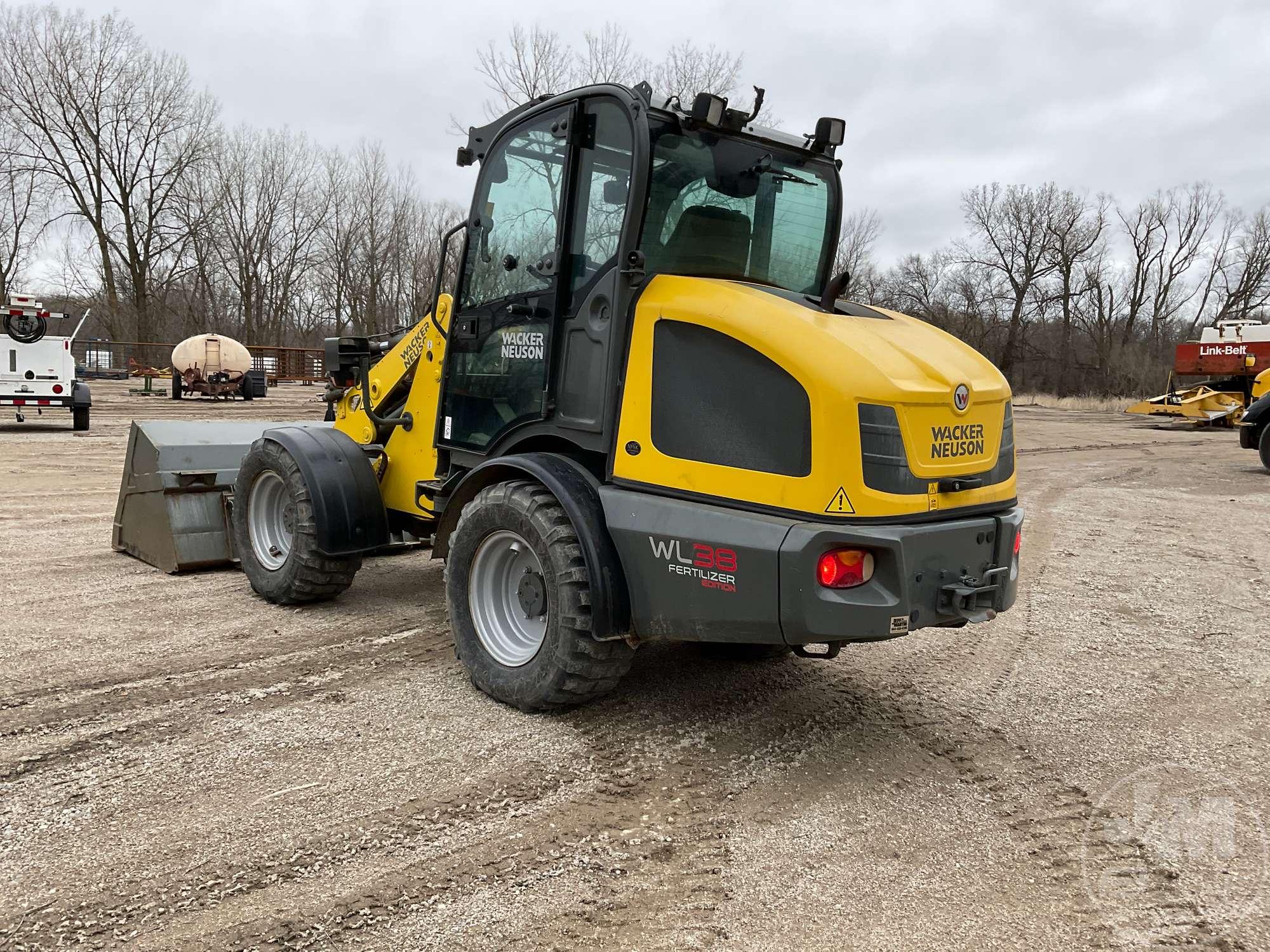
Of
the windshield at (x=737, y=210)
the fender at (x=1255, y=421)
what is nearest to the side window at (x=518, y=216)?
the windshield at (x=737, y=210)

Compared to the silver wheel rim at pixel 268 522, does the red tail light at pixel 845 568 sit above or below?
above

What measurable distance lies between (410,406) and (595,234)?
75.8 inches

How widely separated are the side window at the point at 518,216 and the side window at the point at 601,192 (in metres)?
0.13

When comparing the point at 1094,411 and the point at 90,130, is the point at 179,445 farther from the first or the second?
the point at 90,130

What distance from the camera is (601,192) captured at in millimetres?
4277

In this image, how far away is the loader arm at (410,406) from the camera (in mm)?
5496

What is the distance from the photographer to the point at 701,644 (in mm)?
5371

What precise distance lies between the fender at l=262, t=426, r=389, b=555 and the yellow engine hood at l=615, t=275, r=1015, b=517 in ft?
6.82

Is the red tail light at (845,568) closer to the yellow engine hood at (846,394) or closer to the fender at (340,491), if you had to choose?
the yellow engine hood at (846,394)

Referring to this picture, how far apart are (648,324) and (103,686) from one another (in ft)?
9.66

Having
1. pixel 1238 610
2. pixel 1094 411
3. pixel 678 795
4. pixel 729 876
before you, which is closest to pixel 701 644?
pixel 678 795

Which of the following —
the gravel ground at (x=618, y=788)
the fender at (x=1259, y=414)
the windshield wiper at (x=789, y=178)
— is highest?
the windshield wiper at (x=789, y=178)

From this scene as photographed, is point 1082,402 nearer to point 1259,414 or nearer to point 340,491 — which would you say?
point 1259,414

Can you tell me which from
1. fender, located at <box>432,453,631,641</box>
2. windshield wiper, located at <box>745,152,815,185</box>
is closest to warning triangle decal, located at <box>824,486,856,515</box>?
fender, located at <box>432,453,631,641</box>
